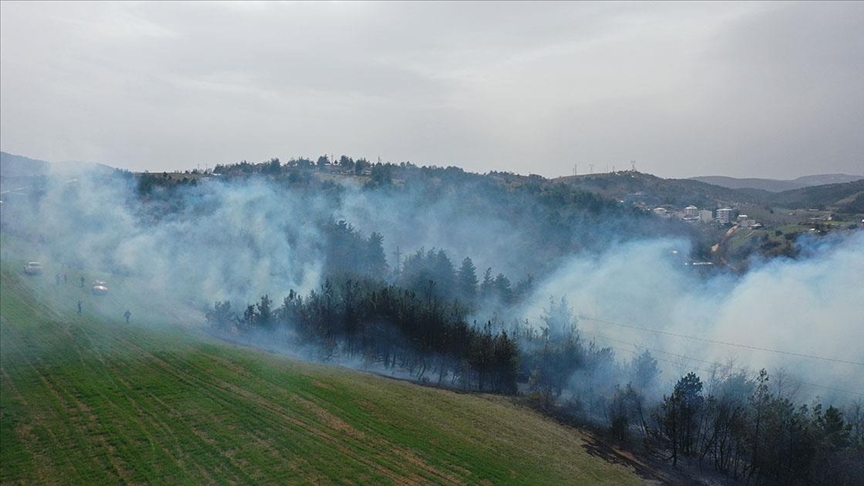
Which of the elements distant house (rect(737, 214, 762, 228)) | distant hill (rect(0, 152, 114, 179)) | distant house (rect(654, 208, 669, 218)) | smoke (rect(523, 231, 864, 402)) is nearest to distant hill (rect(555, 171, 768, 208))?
distant house (rect(654, 208, 669, 218))

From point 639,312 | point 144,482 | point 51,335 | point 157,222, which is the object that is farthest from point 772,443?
point 157,222

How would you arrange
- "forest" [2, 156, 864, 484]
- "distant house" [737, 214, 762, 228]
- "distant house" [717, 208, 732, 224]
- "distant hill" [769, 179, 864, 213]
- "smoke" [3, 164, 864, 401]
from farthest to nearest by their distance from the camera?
"distant house" [717, 208, 732, 224] < "distant house" [737, 214, 762, 228] < "distant hill" [769, 179, 864, 213] < "smoke" [3, 164, 864, 401] < "forest" [2, 156, 864, 484]

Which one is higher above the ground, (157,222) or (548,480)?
(157,222)

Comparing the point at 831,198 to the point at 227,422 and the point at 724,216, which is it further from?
the point at 227,422

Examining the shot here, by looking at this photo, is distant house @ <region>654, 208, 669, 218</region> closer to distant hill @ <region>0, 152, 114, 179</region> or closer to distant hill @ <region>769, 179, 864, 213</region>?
distant hill @ <region>769, 179, 864, 213</region>

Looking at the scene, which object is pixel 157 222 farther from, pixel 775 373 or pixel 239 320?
pixel 775 373
